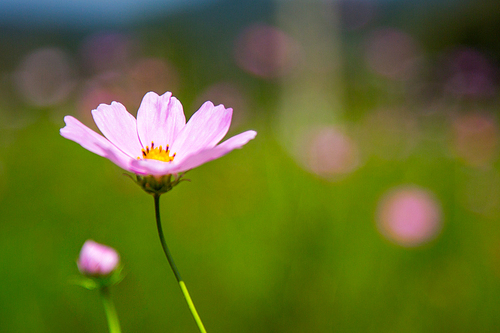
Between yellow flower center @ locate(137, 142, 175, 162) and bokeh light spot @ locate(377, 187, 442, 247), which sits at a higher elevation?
yellow flower center @ locate(137, 142, 175, 162)

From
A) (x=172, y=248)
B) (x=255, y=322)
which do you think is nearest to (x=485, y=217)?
(x=255, y=322)

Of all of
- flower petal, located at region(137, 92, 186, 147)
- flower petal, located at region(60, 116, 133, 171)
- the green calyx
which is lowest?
the green calyx

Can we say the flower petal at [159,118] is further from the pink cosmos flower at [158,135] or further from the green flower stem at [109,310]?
the green flower stem at [109,310]

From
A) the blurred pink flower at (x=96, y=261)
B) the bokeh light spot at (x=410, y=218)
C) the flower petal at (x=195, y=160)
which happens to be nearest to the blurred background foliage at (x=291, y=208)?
the bokeh light spot at (x=410, y=218)

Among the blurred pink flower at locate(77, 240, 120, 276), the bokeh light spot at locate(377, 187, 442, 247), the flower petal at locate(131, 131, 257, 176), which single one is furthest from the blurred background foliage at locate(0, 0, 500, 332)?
the flower petal at locate(131, 131, 257, 176)

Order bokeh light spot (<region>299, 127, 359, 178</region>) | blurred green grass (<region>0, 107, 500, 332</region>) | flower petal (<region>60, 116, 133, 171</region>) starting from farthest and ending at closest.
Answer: bokeh light spot (<region>299, 127, 359, 178</region>), blurred green grass (<region>0, 107, 500, 332</region>), flower petal (<region>60, 116, 133, 171</region>)

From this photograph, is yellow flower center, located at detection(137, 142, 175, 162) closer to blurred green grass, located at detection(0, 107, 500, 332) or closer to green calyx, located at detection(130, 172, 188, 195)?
green calyx, located at detection(130, 172, 188, 195)

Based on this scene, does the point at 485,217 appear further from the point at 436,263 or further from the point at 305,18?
the point at 305,18
